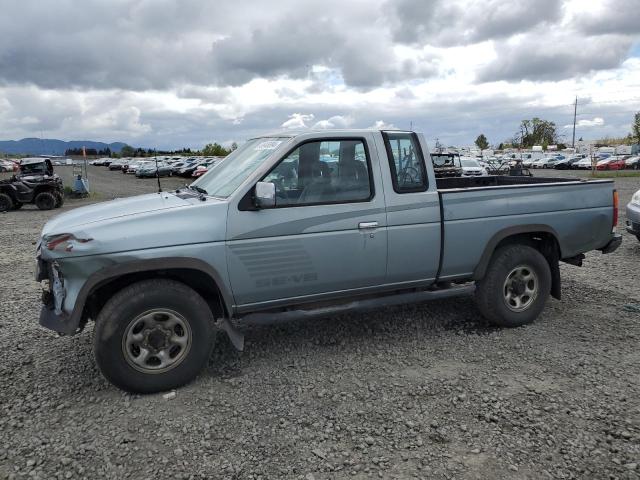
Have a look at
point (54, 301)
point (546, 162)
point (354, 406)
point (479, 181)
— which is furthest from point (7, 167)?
point (354, 406)

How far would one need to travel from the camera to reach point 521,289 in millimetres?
5141

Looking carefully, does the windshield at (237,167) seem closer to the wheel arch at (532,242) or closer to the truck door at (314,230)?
the truck door at (314,230)

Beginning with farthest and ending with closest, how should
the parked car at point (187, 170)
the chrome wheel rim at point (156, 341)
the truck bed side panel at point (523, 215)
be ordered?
the parked car at point (187, 170) < the truck bed side panel at point (523, 215) < the chrome wheel rim at point (156, 341)

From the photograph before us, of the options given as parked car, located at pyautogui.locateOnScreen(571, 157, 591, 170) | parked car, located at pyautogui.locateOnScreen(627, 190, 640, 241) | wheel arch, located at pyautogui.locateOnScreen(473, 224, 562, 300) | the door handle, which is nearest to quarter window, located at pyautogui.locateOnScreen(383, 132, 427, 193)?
the door handle

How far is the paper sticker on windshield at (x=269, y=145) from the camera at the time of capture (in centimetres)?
429

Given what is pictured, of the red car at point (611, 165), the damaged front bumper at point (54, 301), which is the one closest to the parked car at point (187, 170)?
the red car at point (611, 165)

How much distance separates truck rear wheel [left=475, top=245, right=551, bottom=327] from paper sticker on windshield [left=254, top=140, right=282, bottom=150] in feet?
7.71

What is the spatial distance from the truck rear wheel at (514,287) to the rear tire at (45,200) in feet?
56.3

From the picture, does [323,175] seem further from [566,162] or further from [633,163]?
[566,162]

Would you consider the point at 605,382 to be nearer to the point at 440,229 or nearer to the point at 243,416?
the point at 440,229

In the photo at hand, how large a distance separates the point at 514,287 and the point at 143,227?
3512 millimetres

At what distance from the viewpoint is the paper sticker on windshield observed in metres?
4.29

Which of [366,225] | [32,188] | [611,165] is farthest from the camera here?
[611,165]

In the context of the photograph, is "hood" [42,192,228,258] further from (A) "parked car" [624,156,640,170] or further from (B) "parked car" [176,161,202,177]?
(A) "parked car" [624,156,640,170]
